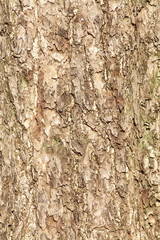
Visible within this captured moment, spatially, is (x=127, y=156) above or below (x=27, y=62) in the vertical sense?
below

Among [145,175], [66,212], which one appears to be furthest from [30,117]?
[145,175]

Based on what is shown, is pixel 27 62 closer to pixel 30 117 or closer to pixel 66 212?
pixel 30 117

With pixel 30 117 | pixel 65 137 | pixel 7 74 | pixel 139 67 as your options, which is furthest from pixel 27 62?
pixel 139 67

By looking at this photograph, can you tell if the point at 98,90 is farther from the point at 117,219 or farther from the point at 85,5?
the point at 117,219

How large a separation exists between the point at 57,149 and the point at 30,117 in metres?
0.16

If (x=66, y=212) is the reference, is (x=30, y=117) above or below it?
above

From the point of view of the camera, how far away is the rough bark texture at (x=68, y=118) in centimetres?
176

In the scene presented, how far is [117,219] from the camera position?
1805 mm

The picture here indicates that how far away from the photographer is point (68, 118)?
1.78 meters

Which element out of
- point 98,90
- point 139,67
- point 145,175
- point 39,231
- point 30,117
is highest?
point 139,67

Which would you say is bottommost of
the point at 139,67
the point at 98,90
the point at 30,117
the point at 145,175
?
the point at 145,175

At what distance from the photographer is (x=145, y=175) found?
1.86 meters

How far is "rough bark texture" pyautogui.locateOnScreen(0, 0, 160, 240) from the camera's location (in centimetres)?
176

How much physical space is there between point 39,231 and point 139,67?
757mm
